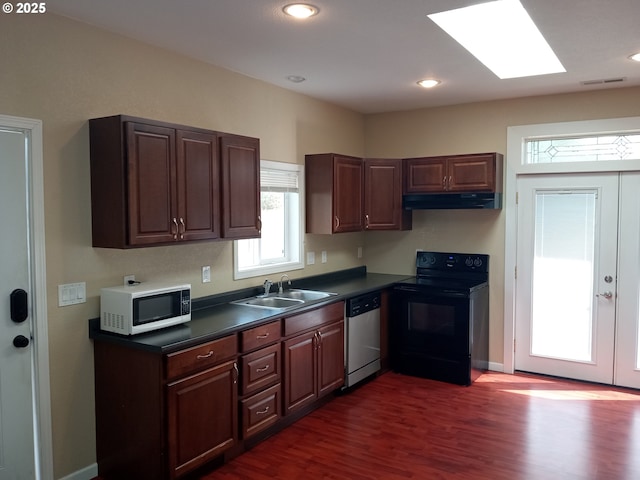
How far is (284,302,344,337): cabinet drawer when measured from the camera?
361 centimetres

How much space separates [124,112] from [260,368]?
6.04 feet

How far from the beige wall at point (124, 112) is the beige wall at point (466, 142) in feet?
0.04

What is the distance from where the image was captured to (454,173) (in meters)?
4.85

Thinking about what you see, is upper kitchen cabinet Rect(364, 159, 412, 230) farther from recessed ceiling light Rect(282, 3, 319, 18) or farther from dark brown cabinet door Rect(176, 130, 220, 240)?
recessed ceiling light Rect(282, 3, 319, 18)

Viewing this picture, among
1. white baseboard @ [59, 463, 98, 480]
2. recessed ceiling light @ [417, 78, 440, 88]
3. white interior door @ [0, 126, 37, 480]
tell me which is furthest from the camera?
recessed ceiling light @ [417, 78, 440, 88]

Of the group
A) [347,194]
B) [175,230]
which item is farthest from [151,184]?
[347,194]

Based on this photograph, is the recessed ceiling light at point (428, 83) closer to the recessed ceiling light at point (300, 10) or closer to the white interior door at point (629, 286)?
the recessed ceiling light at point (300, 10)

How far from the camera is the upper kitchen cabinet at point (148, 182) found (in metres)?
2.78

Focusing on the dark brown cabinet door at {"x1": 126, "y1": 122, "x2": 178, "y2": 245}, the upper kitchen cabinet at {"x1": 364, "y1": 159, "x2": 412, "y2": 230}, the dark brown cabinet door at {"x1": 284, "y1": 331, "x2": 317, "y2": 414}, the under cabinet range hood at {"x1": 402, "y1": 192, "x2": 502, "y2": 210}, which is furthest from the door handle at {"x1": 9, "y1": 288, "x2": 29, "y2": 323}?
the under cabinet range hood at {"x1": 402, "y1": 192, "x2": 502, "y2": 210}

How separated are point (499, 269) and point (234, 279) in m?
2.64

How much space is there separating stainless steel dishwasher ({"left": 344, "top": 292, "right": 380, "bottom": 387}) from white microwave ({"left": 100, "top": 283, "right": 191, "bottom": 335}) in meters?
1.62

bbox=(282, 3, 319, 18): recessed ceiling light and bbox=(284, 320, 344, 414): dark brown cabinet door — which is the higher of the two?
bbox=(282, 3, 319, 18): recessed ceiling light

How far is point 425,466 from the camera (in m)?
3.14

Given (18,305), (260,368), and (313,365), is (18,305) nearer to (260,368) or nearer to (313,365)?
(260,368)
